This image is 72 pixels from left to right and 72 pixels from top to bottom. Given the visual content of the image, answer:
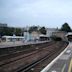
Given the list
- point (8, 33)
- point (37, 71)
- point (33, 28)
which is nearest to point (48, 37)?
point (8, 33)

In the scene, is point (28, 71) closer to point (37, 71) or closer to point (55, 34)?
point (37, 71)

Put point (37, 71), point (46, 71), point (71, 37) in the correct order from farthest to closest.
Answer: point (71, 37) → point (37, 71) → point (46, 71)

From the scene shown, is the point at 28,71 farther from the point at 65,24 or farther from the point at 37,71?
the point at 65,24

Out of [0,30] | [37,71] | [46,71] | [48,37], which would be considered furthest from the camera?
[48,37]

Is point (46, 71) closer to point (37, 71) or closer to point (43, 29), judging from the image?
point (37, 71)

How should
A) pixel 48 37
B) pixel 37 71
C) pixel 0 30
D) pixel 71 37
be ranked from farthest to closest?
pixel 48 37 → pixel 0 30 → pixel 71 37 → pixel 37 71

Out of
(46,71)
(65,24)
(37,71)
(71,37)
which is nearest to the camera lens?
(46,71)

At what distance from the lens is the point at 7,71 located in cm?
1608

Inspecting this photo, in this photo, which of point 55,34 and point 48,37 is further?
point 48,37

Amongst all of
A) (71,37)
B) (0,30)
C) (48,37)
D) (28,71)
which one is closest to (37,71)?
(28,71)

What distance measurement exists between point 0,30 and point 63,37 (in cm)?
4048

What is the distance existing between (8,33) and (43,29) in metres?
58.0

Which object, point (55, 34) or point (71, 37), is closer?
point (71, 37)

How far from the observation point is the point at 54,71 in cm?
1502
